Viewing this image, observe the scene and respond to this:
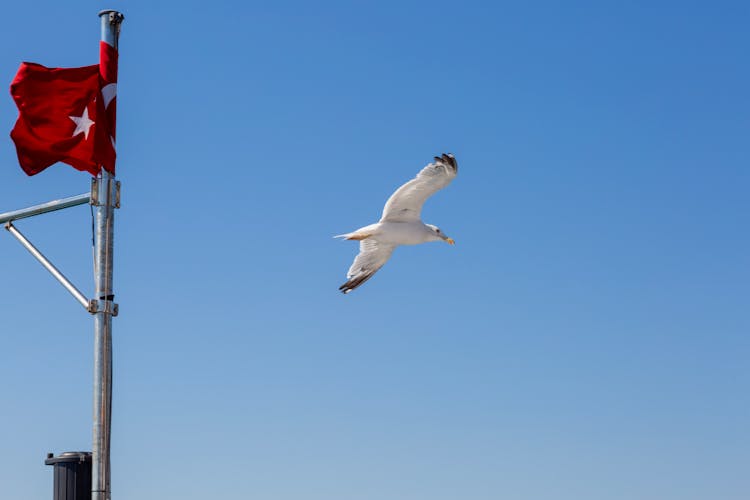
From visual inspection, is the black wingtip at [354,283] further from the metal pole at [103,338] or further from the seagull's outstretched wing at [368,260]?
the metal pole at [103,338]

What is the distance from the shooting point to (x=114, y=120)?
66.9 ft

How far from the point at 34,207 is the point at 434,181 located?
36.1 ft

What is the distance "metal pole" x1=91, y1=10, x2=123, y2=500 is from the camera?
17828 mm

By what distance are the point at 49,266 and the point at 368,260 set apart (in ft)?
36.9

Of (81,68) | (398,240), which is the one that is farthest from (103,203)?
(398,240)

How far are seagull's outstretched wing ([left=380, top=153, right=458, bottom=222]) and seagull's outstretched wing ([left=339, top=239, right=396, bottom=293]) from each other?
1.69 m

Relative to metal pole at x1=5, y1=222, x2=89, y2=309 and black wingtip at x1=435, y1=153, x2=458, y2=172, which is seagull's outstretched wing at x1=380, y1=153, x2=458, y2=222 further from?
metal pole at x1=5, y1=222, x2=89, y2=309

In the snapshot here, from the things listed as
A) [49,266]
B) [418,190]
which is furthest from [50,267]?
[418,190]

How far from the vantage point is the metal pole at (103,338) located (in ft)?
58.5

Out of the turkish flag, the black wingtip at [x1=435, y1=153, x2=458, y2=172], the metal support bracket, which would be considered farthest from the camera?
the black wingtip at [x1=435, y1=153, x2=458, y2=172]

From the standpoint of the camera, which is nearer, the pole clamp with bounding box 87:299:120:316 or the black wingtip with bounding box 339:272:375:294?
the pole clamp with bounding box 87:299:120:316

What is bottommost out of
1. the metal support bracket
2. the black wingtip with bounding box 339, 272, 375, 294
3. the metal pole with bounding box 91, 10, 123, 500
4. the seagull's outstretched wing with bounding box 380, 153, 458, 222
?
the metal pole with bounding box 91, 10, 123, 500

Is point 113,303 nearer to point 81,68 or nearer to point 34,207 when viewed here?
point 34,207

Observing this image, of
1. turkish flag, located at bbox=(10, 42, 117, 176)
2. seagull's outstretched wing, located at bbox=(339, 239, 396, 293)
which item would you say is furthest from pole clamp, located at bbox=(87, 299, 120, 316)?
seagull's outstretched wing, located at bbox=(339, 239, 396, 293)
